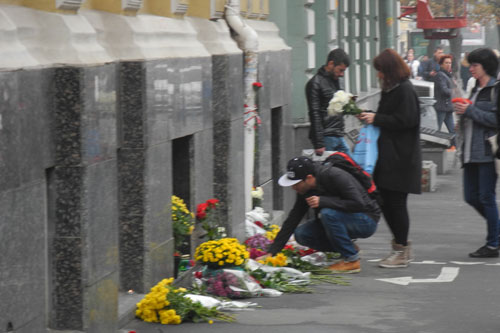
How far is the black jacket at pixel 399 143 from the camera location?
9.99 meters

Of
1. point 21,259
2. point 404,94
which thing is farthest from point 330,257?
point 21,259

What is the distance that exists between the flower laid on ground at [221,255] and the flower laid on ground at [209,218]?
78cm

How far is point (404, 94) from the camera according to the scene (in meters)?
10.1

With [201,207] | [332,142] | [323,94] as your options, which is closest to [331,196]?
[201,207]

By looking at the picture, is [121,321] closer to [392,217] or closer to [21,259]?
[21,259]

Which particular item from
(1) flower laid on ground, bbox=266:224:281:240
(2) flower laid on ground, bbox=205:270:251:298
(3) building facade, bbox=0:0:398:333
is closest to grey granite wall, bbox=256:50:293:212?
(3) building facade, bbox=0:0:398:333

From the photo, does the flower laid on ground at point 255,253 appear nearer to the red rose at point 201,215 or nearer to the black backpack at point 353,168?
the red rose at point 201,215

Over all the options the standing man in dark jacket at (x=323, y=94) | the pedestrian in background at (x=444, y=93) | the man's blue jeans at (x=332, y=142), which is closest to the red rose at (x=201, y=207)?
the standing man in dark jacket at (x=323, y=94)

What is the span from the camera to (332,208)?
31.3 ft

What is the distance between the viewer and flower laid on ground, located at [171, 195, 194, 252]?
29.3 feet

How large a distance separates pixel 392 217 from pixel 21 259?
4829mm

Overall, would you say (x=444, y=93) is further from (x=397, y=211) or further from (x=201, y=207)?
(x=201, y=207)

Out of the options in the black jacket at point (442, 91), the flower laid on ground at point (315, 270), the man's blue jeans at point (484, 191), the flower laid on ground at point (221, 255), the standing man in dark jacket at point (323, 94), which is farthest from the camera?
the black jacket at point (442, 91)

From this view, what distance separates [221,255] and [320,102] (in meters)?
4.16
